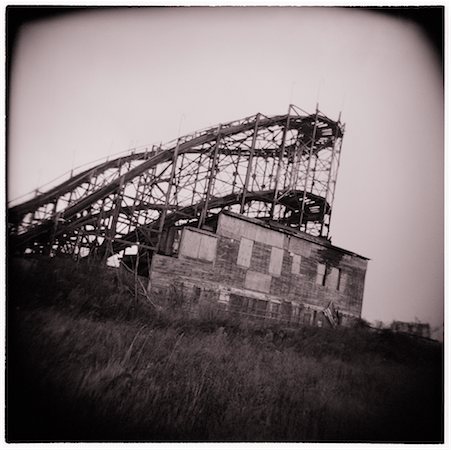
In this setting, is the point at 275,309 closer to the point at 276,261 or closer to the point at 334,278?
the point at 276,261

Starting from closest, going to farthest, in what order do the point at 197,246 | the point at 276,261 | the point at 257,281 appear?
the point at 197,246 < the point at 257,281 < the point at 276,261

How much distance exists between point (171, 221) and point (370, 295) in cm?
1103

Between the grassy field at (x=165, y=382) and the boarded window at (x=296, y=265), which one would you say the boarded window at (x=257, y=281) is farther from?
the grassy field at (x=165, y=382)

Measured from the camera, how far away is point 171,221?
14.1m

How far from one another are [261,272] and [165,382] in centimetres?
881

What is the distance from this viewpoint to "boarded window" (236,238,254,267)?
13.7m

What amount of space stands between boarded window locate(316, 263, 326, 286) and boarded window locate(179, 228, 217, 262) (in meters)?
6.41

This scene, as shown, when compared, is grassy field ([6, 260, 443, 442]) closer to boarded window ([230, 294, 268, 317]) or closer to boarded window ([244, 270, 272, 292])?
boarded window ([230, 294, 268, 317])

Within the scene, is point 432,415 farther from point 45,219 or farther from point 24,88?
point 45,219

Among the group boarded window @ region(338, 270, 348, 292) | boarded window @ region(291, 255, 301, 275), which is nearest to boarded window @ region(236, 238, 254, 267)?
boarded window @ region(291, 255, 301, 275)

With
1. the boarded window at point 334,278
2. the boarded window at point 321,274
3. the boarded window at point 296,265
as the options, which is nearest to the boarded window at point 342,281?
the boarded window at point 334,278

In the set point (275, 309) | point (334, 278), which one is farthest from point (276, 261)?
point (334, 278)

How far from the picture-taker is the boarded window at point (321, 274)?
51.9 feet

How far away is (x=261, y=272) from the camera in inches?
557
